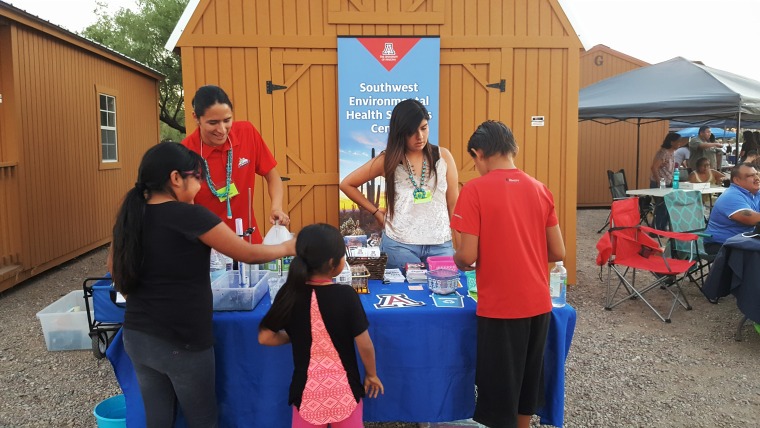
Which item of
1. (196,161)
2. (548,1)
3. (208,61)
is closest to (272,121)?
(208,61)

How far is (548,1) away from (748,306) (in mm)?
3425

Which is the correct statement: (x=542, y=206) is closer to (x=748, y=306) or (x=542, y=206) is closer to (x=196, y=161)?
(x=196, y=161)

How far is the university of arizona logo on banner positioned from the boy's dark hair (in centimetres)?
369

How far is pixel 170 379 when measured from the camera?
2033 millimetres

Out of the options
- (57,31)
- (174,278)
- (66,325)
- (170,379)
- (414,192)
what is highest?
(57,31)

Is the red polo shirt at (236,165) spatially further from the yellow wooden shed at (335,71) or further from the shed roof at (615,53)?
the shed roof at (615,53)

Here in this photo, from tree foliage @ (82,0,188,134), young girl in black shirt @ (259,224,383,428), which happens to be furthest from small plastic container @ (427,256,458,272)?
tree foliage @ (82,0,188,134)

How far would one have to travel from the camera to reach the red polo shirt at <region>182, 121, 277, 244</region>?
2.97 metres

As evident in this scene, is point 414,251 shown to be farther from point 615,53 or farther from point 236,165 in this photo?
point 615,53

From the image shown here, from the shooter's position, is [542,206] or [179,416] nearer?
[542,206]

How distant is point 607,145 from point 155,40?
1529 centimetres

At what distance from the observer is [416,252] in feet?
10.0

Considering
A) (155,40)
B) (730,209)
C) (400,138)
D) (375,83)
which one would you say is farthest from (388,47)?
(155,40)

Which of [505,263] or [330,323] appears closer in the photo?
[330,323]
